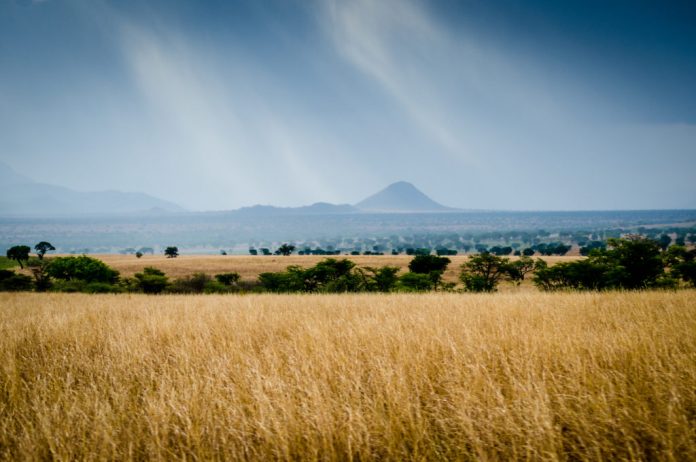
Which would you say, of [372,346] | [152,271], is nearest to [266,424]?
[372,346]

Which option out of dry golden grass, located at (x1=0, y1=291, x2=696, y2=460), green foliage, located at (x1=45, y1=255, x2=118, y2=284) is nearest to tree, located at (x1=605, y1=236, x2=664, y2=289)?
dry golden grass, located at (x1=0, y1=291, x2=696, y2=460)

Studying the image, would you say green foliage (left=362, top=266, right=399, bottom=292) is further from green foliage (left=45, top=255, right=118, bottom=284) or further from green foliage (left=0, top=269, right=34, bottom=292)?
green foliage (left=0, top=269, right=34, bottom=292)

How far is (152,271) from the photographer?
3541 cm

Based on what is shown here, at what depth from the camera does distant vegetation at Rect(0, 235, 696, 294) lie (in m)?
16.2

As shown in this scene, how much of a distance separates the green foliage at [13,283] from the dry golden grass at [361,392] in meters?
38.8

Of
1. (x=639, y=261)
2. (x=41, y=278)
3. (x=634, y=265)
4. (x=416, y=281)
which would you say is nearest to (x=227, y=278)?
(x=41, y=278)

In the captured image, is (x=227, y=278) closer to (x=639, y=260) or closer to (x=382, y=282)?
(x=382, y=282)

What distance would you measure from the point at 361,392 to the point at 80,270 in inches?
1786

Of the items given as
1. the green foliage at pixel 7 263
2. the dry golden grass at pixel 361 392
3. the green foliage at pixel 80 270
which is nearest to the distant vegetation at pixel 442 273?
the green foliage at pixel 80 270

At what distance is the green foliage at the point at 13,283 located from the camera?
33281 millimetres

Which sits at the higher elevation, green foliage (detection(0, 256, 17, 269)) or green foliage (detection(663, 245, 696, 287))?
green foliage (detection(663, 245, 696, 287))

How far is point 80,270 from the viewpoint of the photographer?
37562 mm

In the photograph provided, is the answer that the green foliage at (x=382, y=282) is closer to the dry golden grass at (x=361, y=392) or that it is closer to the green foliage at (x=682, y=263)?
the green foliage at (x=682, y=263)

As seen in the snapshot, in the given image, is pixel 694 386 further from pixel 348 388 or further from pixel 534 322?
pixel 348 388
